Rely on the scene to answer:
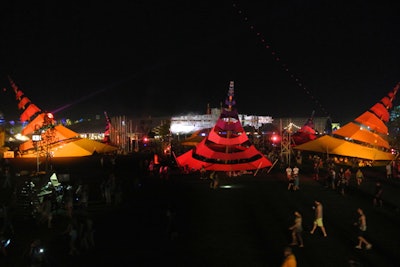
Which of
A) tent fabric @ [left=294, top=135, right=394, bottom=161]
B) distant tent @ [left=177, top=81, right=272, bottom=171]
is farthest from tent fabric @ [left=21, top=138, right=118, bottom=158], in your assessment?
tent fabric @ [left=294, top=135, right=394, bottom=161]

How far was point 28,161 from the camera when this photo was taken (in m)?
30.4

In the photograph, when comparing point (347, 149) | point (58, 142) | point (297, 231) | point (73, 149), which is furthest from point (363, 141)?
point (58, 142)

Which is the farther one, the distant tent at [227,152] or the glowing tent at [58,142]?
the glowing tent at [58,142]

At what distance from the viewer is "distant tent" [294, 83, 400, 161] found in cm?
2811

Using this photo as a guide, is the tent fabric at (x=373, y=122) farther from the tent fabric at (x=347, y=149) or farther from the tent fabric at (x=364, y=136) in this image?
the tent fabric at (x=347, y=149)

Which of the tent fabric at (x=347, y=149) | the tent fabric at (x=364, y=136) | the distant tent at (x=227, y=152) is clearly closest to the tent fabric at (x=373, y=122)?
the tent fabric at (x=364, y=136)

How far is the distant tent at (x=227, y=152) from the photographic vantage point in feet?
76.4

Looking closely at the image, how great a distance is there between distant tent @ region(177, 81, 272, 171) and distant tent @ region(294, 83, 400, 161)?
7211mm

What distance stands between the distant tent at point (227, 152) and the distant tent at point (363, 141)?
7.21 meters

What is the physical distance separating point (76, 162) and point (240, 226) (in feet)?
68.2

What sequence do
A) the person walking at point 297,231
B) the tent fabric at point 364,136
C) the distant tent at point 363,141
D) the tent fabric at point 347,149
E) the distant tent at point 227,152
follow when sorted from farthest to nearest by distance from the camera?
the tent fabric at point 364,136, the distant tent at point 363,141, the tent fabric at point 347,149, the distant tent at point 227,152, the person walking at point 297,231

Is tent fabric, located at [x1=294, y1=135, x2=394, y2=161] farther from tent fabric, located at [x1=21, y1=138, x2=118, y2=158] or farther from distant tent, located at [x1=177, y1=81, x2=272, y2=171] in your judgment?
tent fabric, located at [x1=21, y1=138, x2=118, y2=158]

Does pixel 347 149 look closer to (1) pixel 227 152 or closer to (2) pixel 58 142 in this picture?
(1) pixel 227 152

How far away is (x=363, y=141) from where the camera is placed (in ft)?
100
